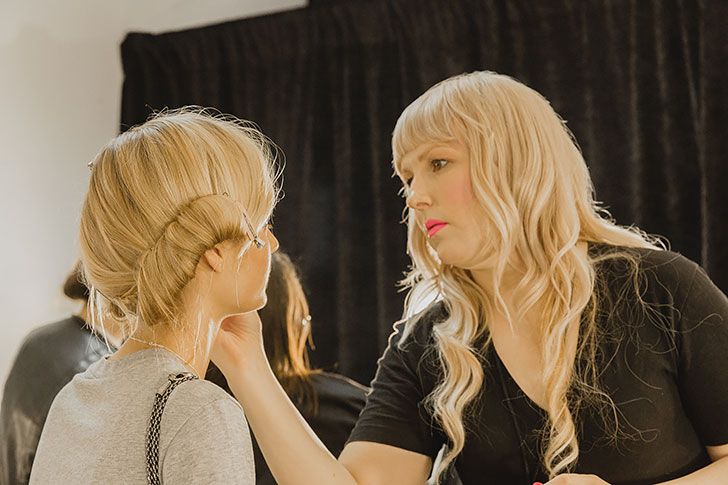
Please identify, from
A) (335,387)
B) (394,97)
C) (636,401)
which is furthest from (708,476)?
(394,97)

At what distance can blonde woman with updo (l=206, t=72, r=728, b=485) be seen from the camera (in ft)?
5.06

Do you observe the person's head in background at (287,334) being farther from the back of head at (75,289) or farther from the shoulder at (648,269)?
the shoulder at (648,269)

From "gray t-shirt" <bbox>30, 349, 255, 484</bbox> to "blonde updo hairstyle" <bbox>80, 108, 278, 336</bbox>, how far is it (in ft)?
0.27

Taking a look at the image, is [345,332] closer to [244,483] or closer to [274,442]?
[274,442]

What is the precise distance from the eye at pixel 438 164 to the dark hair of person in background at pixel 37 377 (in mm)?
1000

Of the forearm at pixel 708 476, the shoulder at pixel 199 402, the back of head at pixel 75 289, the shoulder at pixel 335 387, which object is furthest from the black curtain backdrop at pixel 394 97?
the shoulder at pixel 199 402

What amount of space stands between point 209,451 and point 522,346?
0.76m

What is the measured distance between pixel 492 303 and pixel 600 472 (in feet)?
1.13

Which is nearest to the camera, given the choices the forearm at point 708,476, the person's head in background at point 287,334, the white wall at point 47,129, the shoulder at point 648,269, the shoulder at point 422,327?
the forearm at point 708,476

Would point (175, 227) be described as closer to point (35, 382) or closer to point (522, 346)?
point (522, 346)

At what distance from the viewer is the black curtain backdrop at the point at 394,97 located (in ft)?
9.02

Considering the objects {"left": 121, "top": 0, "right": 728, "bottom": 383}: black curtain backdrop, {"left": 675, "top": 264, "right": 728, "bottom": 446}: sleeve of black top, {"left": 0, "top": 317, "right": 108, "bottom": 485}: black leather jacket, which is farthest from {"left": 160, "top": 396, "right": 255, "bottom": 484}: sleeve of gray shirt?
{"left": 121, "top": 0, "right": 728, "bottom": 383}: black curtain backdrop

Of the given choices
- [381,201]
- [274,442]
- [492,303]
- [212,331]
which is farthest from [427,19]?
[212,331]

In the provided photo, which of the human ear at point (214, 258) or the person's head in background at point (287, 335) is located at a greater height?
the human ear at point (214, 258)
